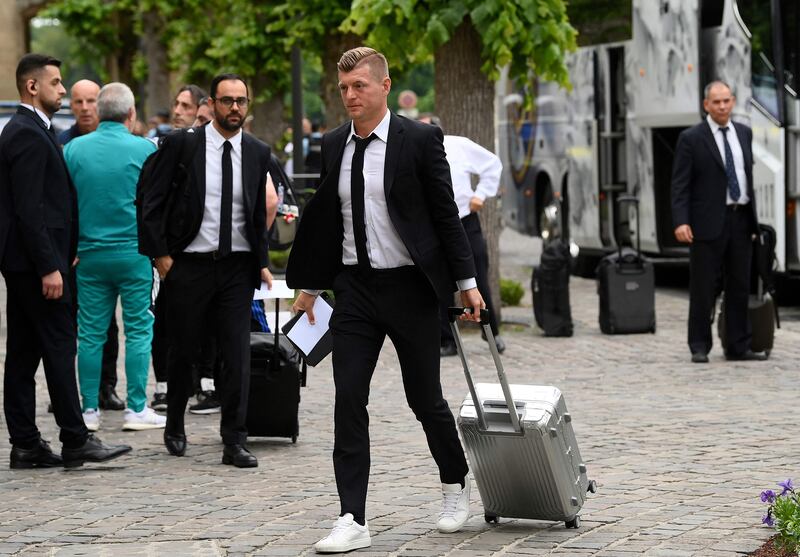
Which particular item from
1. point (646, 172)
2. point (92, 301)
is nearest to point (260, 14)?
point (646, 172)

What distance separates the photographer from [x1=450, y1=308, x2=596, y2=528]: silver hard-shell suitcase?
6332mm

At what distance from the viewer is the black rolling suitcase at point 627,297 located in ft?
47.6

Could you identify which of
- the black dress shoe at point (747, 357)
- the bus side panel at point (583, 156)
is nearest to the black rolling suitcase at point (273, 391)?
the black dress shoe at point (747, 357)

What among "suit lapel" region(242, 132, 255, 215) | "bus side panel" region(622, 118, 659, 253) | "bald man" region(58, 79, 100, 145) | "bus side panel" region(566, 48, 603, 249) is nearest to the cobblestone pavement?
"suit lapel" region(242, 132, 255, 215)

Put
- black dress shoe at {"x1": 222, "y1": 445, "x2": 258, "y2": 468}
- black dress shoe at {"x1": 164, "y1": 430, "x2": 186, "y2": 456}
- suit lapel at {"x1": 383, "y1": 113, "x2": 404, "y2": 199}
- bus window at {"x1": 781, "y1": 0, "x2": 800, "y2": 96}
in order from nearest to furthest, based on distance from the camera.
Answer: suit lapel at {"x1": 383, "y1": 113, "x2": 404, "y2": 199}, black dress shoe at {"x1": 222, "y1": 445, "x2": 258, "y2": 468}, black dress shoe at {"x1": 164, "y1": 430, "x2": 186, "y2": 456}, bus window at {"x1": 781, "y1": 0, "x2": 800, "y2": 96}

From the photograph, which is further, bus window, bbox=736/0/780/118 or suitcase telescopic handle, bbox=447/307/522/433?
bus window, bbox=736/0/780/118

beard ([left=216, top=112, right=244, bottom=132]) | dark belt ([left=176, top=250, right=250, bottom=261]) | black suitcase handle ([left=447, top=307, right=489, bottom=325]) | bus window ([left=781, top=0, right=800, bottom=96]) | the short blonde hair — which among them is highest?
bus window ([left=781, top=0, right=800, bottom=96])

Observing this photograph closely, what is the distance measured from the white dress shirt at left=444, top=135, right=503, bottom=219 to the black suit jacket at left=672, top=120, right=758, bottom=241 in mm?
1350

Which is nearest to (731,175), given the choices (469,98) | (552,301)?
(552,301)

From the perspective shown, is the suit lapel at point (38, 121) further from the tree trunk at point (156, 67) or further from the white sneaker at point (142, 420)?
the tree trunk at point (156, 67)

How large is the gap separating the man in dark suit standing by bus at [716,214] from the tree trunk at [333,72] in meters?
8.64

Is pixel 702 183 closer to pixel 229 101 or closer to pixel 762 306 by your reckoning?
pixel 762 306

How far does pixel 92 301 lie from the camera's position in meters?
9.50

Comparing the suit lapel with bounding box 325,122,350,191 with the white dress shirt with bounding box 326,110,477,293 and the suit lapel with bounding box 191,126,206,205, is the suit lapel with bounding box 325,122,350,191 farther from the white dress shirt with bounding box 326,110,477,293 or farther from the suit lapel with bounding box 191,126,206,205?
the suit lapel with bounding box 191,126,206,205
